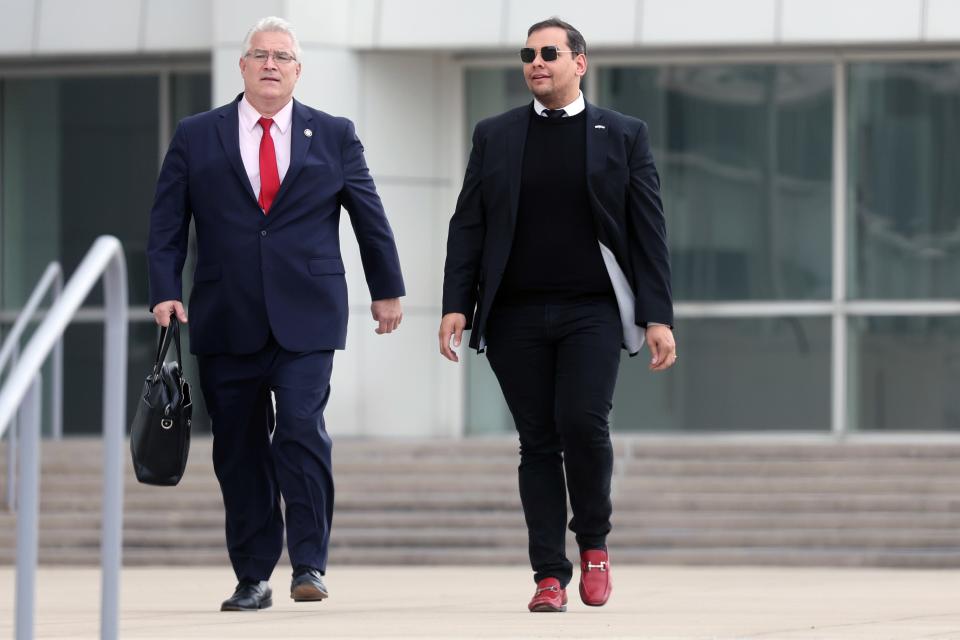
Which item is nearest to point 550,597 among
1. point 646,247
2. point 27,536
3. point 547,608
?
point 547,608

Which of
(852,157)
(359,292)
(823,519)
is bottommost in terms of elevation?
(823,519)

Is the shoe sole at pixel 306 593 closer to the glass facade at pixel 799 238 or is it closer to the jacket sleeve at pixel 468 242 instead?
the jacket sleeve at pixel 468 242

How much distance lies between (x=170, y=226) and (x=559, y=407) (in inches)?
52.6

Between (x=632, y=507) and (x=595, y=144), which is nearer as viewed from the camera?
(x=595, y=144)

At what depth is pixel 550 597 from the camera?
6.29 metres

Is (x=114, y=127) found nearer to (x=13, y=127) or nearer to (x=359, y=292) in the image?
(x=13, y=127)

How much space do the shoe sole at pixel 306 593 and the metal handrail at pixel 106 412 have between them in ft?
6.58

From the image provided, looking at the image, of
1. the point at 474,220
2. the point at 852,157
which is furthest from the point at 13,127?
the point at 474,220

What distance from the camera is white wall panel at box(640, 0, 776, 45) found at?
1269 centimetres

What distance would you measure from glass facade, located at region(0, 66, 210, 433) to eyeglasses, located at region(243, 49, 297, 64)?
301 inches

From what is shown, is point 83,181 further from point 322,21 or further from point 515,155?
point 515,155

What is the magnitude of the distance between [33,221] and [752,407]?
5.08 m

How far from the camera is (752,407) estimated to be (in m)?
13.3

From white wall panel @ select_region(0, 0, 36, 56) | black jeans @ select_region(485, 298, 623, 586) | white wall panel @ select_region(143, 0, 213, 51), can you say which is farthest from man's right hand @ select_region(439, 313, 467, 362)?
white wall panel @ select_region(0, 0, 36, 56)
